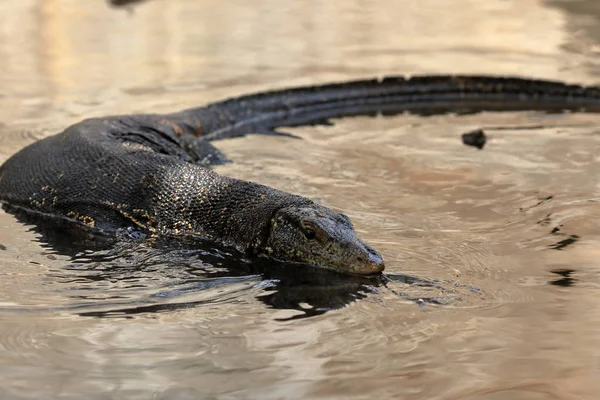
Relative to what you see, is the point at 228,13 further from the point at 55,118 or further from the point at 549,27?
the point at 55,118

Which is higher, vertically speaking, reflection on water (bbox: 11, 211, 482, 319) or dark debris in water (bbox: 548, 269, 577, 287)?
dark debris in water (bbox: 548, 269, 577, 287)

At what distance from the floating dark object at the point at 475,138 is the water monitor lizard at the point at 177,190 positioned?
1.87m

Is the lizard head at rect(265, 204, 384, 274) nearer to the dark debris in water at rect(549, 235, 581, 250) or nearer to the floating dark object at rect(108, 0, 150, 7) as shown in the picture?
the dark debris in water at rect(549, 235, 581, 250)

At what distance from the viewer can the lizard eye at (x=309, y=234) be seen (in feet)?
21.5

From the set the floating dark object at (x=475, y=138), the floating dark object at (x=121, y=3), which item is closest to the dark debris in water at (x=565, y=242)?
the floating dark object at (x=475, y=138)

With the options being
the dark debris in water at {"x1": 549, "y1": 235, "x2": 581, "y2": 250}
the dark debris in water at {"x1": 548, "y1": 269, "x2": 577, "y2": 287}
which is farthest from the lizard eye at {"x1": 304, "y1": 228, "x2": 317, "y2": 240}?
the dark debris in water at {"x1": 549, "y1": 235, "x2": 581, "y2": 250}

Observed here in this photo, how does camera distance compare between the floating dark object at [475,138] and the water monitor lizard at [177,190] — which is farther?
the floating dark object at [475,138]

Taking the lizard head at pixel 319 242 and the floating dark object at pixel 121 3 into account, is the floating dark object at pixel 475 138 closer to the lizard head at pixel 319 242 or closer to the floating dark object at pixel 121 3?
the lizard head at pixel 319 242

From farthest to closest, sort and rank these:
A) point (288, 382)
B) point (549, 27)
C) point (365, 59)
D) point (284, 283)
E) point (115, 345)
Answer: point (549, 27) < point (365, 59) < point (284, 283) < point (115, 345) < point (288, 382)

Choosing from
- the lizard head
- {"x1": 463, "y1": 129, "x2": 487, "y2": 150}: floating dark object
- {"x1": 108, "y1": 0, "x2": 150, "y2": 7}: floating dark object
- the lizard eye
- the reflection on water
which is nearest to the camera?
the reflection on water

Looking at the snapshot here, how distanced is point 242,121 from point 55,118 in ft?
6.39

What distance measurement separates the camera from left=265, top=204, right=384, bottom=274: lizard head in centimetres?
637

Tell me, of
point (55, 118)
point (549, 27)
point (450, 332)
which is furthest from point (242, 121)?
point (549, 27)

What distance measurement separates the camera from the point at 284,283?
6324 mm
